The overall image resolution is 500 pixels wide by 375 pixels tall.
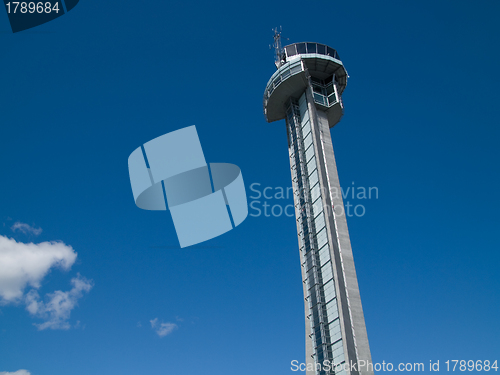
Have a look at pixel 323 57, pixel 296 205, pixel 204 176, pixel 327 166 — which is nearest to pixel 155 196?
pixel 204 176

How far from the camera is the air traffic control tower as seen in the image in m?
40.2

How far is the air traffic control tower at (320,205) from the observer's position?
132 ft

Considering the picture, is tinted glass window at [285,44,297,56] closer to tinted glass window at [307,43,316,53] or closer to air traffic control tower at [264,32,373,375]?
air traffic control tower at [264,32,373,375]

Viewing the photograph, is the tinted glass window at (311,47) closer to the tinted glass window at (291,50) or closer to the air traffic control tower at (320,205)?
the air traffic control tower at (320,205)

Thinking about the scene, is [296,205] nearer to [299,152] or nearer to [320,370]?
[299,152]

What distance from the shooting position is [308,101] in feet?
185

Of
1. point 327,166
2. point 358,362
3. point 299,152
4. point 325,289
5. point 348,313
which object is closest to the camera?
point 358,362

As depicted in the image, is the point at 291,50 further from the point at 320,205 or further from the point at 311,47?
the point at 320,205

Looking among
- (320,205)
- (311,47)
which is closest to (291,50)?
(311,47)

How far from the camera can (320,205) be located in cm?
4884

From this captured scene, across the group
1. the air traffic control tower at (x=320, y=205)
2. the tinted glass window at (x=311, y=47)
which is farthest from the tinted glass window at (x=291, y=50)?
the tinted glass window at (x=311, y=47)

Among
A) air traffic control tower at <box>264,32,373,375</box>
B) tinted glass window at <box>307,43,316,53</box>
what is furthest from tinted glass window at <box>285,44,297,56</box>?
tinted glass window at <box>307,43,316,53</box>

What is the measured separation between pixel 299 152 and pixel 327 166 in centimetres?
620

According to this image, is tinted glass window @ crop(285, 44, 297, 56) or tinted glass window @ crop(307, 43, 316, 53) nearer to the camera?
tinted glass window @ crop(307, 43, 316, 53)
